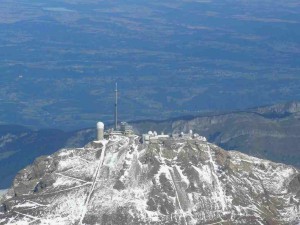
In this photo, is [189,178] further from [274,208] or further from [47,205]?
[47,205]

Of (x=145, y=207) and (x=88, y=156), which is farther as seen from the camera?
(x=88, y=156)

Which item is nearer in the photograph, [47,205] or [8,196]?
[47,205]

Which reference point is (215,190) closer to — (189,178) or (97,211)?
(189,178)

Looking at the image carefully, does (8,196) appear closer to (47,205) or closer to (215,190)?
(47,205)

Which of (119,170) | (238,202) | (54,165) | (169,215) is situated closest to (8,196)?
(54,165)

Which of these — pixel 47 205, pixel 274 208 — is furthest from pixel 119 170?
pixel 274 208
